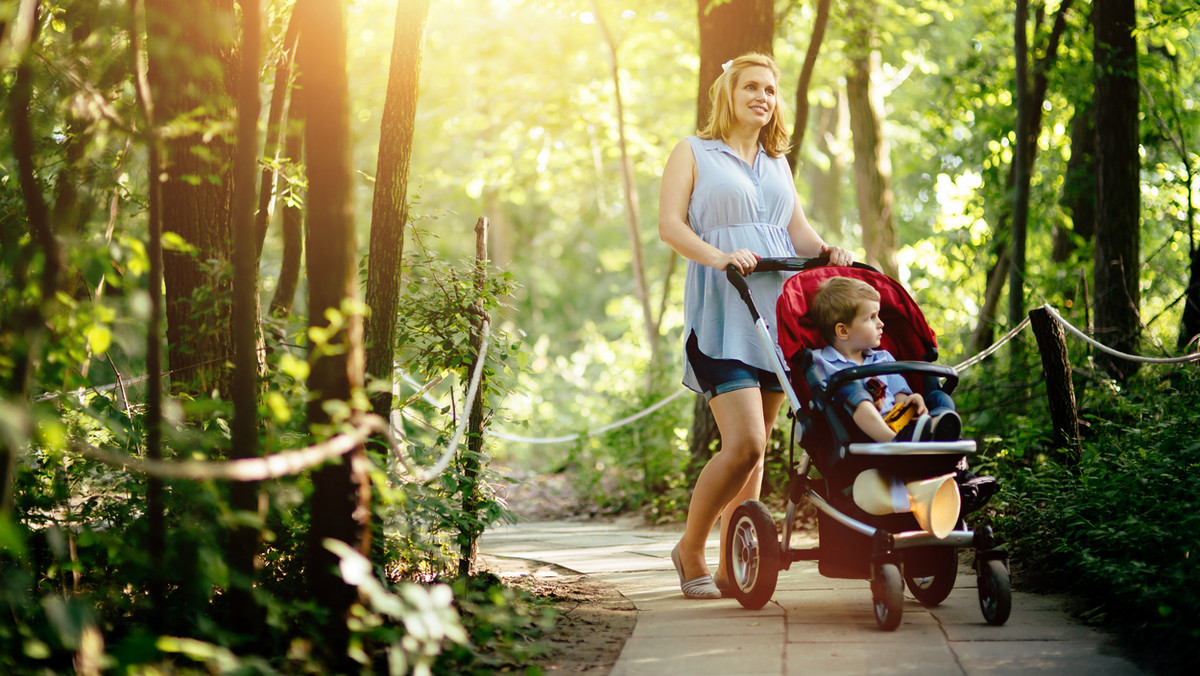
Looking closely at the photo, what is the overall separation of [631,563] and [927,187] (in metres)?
8.75

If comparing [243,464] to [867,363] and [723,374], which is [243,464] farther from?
[867,363]

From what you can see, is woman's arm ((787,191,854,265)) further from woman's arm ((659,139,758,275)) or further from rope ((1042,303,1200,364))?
rope ((1042,303,1200,364))

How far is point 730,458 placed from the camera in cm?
394

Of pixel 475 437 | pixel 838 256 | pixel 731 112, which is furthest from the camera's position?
pixel 475 437

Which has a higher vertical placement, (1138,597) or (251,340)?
(251,340)

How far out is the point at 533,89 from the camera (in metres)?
15.0

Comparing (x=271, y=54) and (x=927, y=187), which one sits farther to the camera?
(x=927, y=187)

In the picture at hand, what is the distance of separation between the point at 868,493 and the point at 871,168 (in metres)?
8.82

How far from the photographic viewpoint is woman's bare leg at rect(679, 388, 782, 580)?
389 cm

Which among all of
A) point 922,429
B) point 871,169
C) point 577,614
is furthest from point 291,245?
point 871,169

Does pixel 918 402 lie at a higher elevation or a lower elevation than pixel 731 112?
lower

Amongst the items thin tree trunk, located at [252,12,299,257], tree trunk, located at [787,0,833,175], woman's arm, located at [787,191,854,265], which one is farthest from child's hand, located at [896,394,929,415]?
tree trunk, located at [787,0,833,175]

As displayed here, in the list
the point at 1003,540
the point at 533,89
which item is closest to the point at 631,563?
the point at 1003,540

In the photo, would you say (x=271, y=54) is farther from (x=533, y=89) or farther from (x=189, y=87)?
(x=533, y=89)
